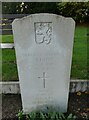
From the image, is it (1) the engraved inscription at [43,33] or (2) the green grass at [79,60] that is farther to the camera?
(2) the green grass at [79,60]

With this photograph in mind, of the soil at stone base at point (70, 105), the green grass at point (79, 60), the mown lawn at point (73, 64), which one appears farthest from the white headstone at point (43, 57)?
the green grass at point (79, 60)

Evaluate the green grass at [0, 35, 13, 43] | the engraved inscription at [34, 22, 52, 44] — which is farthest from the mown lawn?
the engraved inscription at [34, 22, 52, 44]

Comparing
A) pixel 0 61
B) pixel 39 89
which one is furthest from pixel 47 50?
pixel 0 61

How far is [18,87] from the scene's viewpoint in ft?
18.1

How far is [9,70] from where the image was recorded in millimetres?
6598

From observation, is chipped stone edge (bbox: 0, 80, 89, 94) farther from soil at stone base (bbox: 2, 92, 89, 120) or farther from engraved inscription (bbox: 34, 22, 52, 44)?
engraved inscription (bbox: 34, 22, 52, 44)

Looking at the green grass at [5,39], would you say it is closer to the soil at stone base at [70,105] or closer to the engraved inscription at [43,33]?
the soil at stone base at [70,105]

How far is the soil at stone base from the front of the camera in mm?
4840

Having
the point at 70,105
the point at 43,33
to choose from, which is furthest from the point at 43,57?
the point at 70,105

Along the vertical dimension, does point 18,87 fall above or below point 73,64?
below

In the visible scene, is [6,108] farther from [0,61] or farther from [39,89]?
[0,61]

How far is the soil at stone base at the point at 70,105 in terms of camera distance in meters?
4.84

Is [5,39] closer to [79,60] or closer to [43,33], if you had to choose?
[79,60]

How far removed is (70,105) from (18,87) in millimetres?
1010
